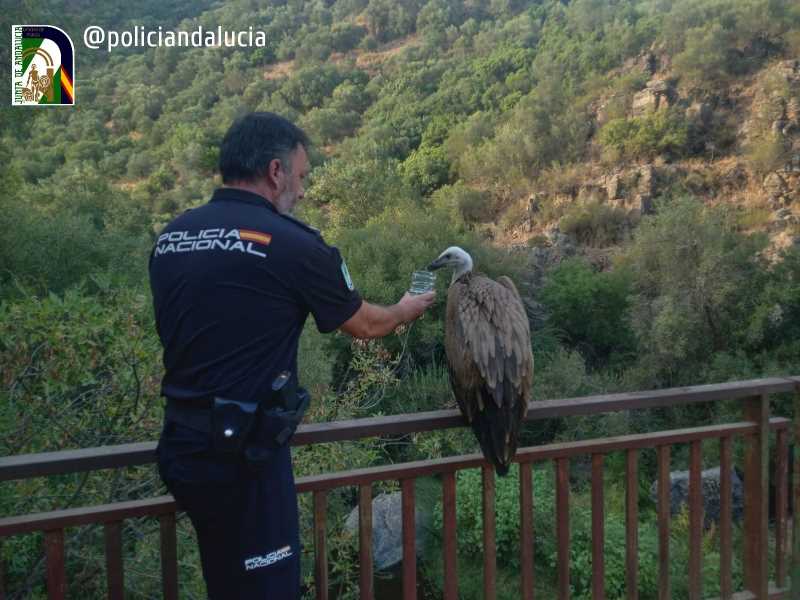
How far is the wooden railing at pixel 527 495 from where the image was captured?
204cm

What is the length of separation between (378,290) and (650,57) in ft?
69.1

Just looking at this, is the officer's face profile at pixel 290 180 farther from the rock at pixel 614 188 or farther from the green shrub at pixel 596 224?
the rock at pixel 614 188

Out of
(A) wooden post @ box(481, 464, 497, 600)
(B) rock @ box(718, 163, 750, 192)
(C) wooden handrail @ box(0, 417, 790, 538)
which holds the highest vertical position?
(B) rock @ box(718, 163, 750, 192)

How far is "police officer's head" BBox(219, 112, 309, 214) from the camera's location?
83.0 inches

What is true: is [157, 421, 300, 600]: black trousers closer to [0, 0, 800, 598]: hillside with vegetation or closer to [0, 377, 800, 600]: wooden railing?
[0, 377, 800, 600]: wooden railing

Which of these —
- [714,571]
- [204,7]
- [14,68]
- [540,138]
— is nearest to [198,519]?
[714,571]

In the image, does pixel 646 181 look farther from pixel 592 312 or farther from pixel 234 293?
pixel 234 293

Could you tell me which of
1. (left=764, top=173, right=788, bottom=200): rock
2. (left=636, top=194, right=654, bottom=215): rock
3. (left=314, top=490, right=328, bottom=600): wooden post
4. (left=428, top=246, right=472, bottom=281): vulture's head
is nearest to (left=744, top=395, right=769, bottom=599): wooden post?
(left=428, top=246, right=472, bottom=281): vulture's head

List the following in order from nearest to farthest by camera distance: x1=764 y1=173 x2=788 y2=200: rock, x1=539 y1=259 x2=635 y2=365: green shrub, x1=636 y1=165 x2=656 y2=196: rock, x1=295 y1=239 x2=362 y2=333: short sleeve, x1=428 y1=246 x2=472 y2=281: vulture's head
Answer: x1=295 y1=239 x2=362 y2=333: short sleeve → x1=428 y1=246 x2=472 y2=281: vulture's head → x1=539 y1=259 x2=635 y2=365: green shrub → x1=764 y1=173 x2=788 y2=200: rock → x1=636 y1=165 x2=656 y2=196: rock

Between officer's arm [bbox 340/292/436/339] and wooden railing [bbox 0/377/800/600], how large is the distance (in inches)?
11.7

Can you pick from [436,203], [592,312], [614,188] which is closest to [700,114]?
[614,188]

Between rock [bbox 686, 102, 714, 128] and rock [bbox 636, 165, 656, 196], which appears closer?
rock [bbox 636, 165, 656, 196]

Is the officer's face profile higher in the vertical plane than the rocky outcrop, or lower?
lower

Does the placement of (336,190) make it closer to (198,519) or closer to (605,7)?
(605,7)
